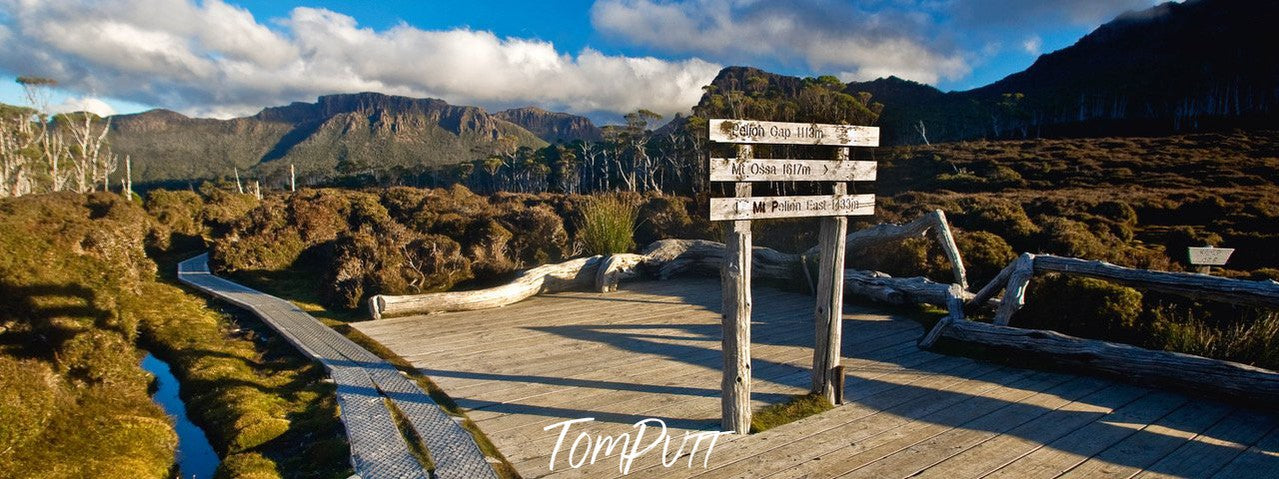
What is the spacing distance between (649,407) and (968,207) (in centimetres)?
1301

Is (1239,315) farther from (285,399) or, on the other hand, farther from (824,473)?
(285,399)

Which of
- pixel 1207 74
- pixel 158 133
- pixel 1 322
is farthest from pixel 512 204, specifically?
pixel 158 133

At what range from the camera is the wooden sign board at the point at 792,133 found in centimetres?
357

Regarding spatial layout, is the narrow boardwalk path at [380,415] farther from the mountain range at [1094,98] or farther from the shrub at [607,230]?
the shrub at [607,230]

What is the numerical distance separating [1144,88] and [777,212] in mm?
81669

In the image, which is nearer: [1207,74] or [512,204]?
[512,204]

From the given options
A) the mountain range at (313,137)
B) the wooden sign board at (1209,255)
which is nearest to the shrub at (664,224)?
the wooden sign board at (1209,255)

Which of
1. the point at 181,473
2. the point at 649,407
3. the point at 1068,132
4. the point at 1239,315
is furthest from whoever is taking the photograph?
the point at 1068,132

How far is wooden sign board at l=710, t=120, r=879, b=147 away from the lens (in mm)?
3573

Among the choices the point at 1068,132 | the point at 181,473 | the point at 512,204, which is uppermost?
the point at 1068,132

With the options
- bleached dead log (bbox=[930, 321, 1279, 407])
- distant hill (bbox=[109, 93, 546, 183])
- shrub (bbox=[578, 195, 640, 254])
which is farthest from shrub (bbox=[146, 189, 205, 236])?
distant hill (bbox=[109, 93, 546, 183])

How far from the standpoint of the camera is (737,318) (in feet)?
12.6

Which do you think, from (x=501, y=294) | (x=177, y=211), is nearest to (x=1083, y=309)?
(x=501, y=294)

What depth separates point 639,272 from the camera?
420 inches
